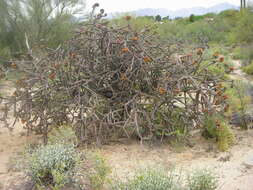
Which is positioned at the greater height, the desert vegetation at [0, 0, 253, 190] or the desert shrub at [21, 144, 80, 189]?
the desert vegetation at [0, 0, 253, 190]

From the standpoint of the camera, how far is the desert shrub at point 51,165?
11.7ft

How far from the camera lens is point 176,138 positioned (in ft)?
17.3

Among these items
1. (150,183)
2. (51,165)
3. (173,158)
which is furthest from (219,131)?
(51,165)

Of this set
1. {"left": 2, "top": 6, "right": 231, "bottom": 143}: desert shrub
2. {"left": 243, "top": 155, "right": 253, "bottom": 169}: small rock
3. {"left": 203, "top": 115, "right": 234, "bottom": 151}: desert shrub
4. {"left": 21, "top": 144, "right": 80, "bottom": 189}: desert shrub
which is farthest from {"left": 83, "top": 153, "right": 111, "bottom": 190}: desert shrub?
{"left": 203, "top": 115, "right": 234, "bottom": 151}: desert shrub

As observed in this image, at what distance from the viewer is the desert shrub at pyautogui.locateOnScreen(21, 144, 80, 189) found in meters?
3.56

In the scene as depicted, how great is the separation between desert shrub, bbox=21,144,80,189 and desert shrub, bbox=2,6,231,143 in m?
1.06

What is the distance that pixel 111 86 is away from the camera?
533cm

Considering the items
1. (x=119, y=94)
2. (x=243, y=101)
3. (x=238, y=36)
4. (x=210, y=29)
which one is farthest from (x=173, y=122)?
(x=210, y=29)

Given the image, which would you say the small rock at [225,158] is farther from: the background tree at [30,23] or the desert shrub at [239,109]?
the background tree at [30,23]

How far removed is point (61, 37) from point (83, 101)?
9.43 metres

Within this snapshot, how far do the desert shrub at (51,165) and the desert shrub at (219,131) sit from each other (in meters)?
2.34

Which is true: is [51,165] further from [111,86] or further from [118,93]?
[111,86]

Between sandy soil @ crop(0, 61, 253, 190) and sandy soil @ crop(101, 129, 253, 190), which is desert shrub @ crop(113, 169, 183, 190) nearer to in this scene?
sandy soil @ crop(101, 129, 253, 190)

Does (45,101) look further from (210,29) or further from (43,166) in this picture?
(210,29)
